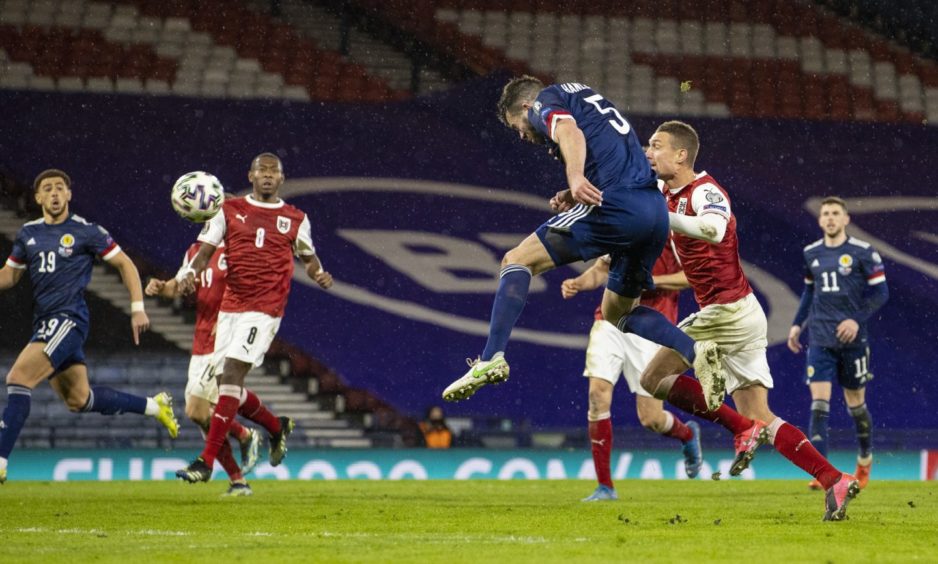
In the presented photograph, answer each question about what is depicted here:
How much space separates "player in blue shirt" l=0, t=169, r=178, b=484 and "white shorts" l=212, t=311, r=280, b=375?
584 millimetres

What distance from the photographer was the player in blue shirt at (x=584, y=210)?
21.1 ft

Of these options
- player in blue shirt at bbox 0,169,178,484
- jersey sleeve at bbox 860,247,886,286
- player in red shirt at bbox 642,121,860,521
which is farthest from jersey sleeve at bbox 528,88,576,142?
jersey sleeve at bbox 860,247,886,286

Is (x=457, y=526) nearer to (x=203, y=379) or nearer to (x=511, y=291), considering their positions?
(x=511, y=291)

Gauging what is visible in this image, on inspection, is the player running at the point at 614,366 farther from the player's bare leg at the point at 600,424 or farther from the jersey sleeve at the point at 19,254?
the jersey sleeve at the point at 19,254

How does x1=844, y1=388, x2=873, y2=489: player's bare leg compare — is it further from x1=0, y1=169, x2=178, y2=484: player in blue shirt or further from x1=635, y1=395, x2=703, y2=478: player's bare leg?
x1=0, y1=169, x2=178, y2=484: player in blue shirt

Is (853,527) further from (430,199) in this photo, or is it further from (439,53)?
(439,53)

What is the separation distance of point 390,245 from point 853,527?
431 inches

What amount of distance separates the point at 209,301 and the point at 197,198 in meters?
1.68

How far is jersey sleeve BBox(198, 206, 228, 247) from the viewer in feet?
31.6

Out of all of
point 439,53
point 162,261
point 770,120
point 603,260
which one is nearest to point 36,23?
point 162,261

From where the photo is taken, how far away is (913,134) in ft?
59.0

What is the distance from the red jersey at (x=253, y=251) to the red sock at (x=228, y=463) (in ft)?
3.35

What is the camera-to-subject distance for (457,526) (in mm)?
7027

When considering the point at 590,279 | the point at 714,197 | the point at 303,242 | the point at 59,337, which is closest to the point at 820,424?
the point at 590,279
